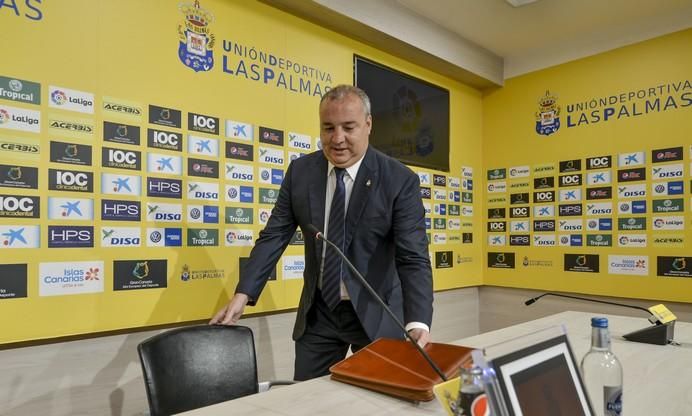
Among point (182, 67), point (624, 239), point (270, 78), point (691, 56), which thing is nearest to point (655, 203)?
point (624, 239)

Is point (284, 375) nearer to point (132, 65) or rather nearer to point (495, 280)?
point (132, 65)

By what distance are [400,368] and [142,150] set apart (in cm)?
174

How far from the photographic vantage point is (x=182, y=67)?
2.45 metres

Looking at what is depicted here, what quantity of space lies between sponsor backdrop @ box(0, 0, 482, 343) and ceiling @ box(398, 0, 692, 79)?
1192 mm

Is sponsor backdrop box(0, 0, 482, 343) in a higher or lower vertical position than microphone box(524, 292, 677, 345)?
higher

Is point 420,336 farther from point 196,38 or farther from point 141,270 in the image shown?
point 196,38

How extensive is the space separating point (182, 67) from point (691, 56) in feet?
12.0

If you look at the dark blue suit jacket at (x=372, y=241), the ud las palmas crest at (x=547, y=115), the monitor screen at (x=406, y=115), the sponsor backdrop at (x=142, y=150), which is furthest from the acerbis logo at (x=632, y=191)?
the dark blue suit jacket at (x=372, y=241)

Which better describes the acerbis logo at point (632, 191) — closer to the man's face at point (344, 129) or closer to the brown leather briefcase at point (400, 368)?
the man's face at point (344, 129)

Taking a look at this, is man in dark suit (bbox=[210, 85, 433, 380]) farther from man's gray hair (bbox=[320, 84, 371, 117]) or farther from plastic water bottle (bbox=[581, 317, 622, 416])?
plastic water bottle (bbox=[581, 317, 622, 416])

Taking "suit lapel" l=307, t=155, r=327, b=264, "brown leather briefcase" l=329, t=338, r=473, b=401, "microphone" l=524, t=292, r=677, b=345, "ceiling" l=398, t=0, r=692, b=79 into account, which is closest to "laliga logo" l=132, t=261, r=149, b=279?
"suit lapel" l=307, t=155, r=327, b=264

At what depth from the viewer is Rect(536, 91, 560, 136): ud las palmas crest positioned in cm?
416

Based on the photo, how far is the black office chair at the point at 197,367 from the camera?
140 centimetres

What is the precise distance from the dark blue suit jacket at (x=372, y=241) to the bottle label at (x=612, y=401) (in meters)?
0.72
